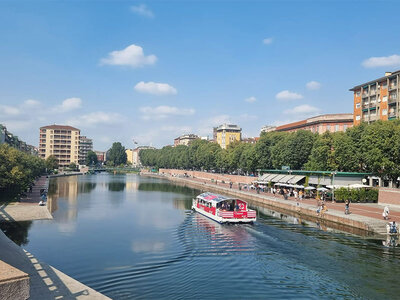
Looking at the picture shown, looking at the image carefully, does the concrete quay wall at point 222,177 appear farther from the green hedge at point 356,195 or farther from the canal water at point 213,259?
the canal water at point 213,259

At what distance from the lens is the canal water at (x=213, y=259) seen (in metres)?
21.0

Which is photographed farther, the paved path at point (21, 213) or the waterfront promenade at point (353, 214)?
the paved path at point (21, 213)

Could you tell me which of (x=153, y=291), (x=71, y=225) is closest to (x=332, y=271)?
(x=153, y=291)

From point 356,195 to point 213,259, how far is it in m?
38.3

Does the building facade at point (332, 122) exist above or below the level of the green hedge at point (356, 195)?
above

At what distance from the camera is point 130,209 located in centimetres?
5747

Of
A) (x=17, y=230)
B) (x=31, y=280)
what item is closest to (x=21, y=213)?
(x=17, y=230)

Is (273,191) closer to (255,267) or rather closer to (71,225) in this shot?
(71,225)

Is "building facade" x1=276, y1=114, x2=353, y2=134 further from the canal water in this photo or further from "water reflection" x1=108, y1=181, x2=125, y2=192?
the canal water

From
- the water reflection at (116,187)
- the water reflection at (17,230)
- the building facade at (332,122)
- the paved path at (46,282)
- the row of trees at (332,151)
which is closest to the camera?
the paved path at (46,282)

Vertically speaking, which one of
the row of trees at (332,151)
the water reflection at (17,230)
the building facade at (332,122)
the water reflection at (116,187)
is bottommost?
the water reflection at (116,187)

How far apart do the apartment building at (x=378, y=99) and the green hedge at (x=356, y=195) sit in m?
31.7

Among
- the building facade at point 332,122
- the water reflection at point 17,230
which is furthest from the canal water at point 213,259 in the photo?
the building facade at point 332,122

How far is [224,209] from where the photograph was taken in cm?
4588
